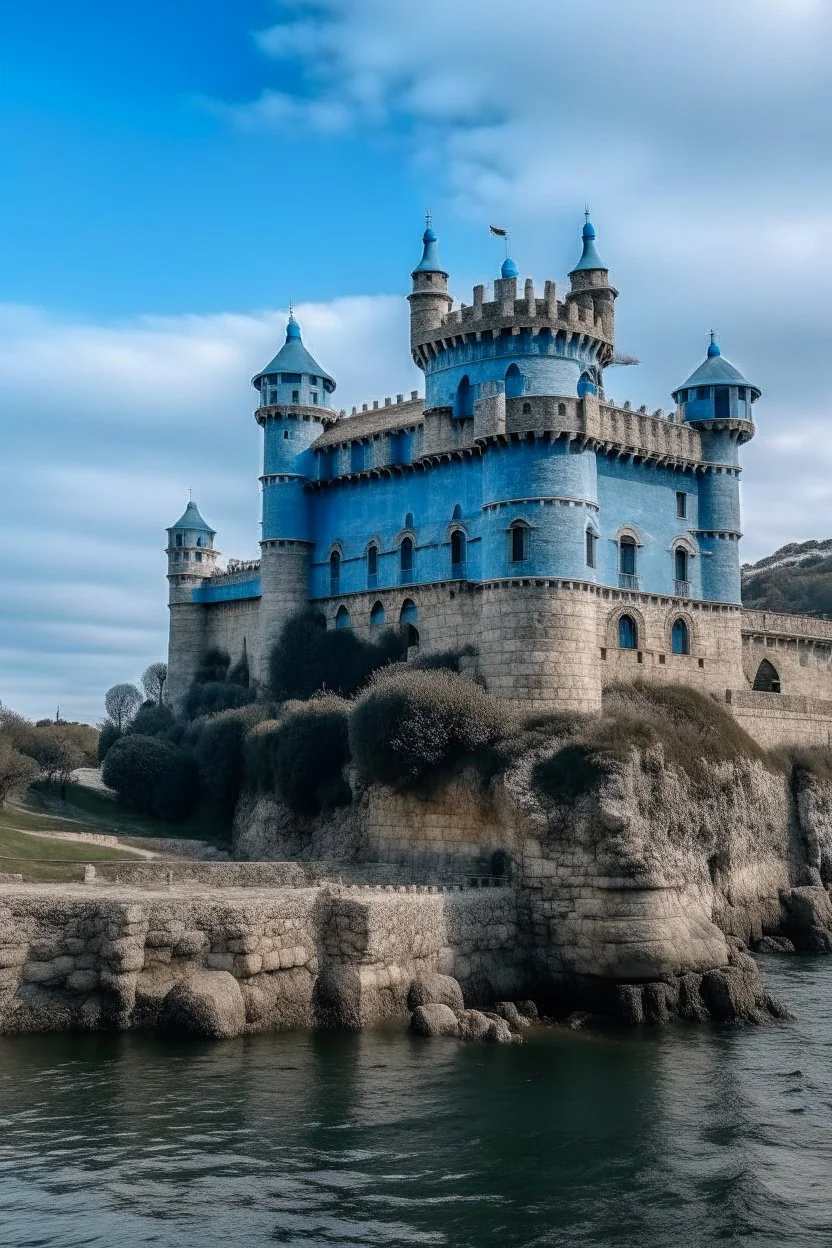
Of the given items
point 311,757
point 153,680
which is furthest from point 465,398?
point 153,680

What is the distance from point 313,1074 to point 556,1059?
5.38m

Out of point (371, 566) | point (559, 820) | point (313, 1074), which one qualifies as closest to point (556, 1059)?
point (313, 1074)

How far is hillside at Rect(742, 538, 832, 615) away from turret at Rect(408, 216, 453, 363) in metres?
63.0

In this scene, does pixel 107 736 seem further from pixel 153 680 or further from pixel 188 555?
pixel 153 680

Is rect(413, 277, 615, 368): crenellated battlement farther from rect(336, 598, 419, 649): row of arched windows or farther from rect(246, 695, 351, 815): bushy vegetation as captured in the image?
rect(246, 695, 351, 815): bushy vegetation

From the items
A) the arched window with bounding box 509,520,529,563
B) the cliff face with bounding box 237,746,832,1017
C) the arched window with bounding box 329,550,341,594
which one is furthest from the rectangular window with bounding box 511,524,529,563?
the arched window with bounding box 329,550,341,594

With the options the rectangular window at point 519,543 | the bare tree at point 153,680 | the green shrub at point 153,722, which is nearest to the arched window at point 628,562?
the rectangular window at point 519,543

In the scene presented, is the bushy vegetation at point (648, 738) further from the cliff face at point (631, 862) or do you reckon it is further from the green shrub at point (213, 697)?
the green shrub at point (213, 697)

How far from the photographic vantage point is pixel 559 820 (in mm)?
35875

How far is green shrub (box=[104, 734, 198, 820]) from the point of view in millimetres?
54344

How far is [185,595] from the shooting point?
69188 millimetres

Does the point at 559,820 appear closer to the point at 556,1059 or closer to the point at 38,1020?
the point at 556,1059

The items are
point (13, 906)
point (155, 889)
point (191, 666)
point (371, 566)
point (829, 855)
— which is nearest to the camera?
point (13, 906)

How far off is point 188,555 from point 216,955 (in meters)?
45.2
